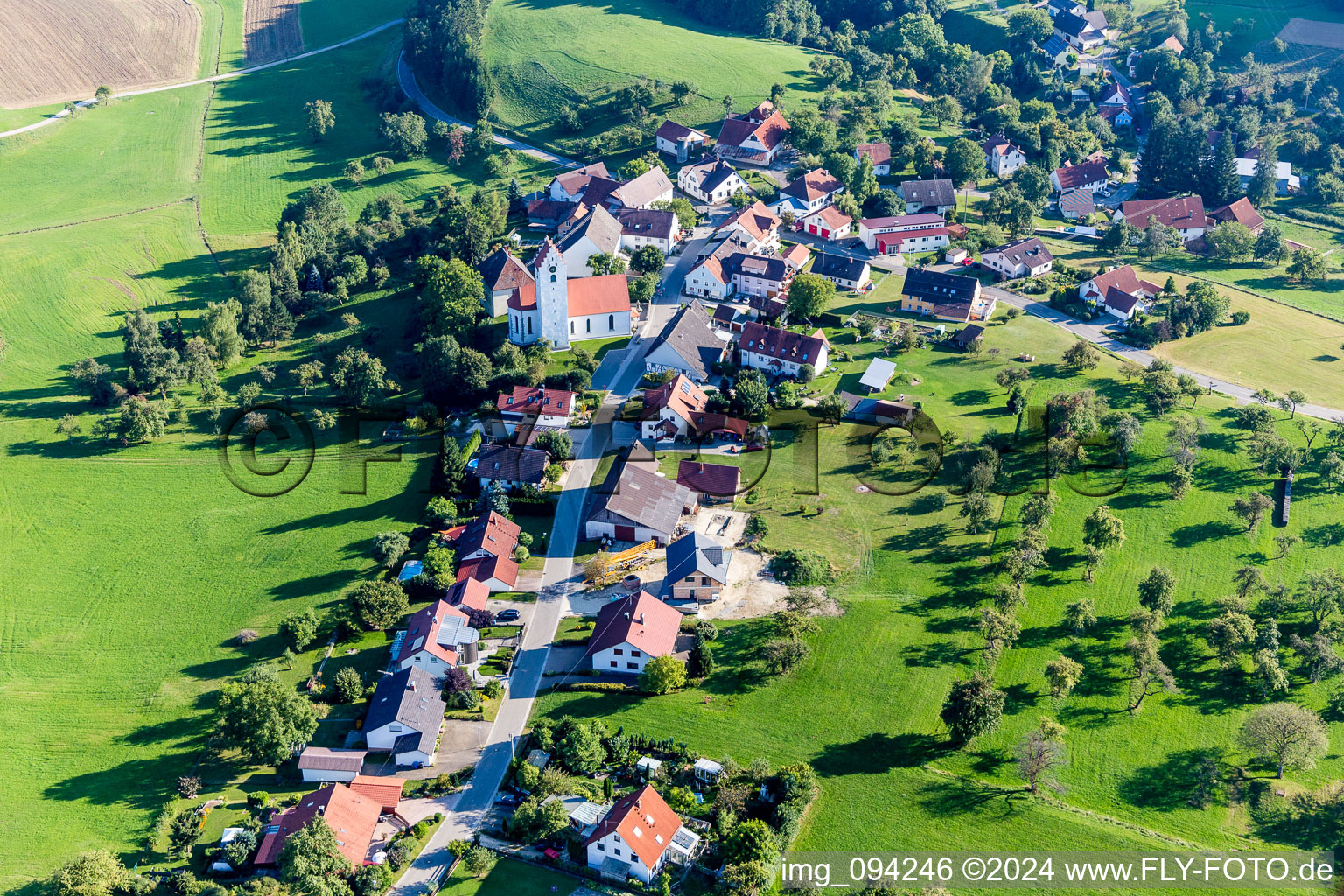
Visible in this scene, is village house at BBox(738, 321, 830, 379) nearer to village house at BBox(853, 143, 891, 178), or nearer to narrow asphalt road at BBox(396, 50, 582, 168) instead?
village house at BBox(853, 143, 891, 178)

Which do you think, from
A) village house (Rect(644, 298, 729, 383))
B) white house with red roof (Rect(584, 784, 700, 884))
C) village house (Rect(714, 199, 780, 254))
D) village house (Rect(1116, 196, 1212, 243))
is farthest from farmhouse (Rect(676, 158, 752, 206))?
white house with red roof (Rect(584, 784, 700, 884))

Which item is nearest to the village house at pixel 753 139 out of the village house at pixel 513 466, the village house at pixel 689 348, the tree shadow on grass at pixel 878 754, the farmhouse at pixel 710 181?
the farmhouse at pixel 710 181

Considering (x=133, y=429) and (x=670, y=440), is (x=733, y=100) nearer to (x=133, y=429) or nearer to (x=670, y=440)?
(x=670, y=440)

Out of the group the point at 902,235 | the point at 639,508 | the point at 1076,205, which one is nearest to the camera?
the point at 639,508

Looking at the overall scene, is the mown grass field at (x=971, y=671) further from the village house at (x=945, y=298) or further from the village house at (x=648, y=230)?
the village house at (x=648, y=230)

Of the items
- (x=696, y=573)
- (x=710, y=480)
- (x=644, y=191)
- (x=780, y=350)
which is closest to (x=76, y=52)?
(x=644, y=191)

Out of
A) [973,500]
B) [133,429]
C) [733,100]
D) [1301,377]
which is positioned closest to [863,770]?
[973,500]

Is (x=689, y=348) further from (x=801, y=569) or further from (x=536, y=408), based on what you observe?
(x=801, y=569)
